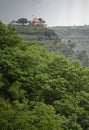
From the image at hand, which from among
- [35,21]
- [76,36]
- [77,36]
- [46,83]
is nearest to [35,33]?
[35,21]

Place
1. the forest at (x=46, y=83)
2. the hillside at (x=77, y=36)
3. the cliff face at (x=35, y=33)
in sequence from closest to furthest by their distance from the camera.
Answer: the forest at (x=46, y=83) → the cliff face at (x=35, y=33) → the hillside at (x=77, y=36)

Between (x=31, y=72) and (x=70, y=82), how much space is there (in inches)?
129

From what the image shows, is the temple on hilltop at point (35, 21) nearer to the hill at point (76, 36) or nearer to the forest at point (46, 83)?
the hill at point (76, 36)

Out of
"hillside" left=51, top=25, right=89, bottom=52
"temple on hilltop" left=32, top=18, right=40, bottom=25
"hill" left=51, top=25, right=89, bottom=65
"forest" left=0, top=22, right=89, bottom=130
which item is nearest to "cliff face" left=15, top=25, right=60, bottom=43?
"temple on hilltop" left=32, top=18, right=40, bottom=25

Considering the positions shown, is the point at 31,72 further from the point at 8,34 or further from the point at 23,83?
the point at 8,34

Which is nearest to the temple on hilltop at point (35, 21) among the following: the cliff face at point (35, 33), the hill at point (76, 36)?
the cliff face at point (35, 33)

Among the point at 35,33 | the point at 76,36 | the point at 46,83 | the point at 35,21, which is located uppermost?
the point at 46,83

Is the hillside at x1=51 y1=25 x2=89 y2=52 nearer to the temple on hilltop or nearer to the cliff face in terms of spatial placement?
the temple on hilltop

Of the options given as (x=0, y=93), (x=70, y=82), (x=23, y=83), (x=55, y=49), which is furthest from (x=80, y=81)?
(x=55, y=49)

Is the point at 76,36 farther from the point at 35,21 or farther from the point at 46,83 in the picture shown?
the point at 46,83

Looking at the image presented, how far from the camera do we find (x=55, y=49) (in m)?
90.4

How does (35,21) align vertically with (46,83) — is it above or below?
below

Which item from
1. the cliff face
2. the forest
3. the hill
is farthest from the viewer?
the hill

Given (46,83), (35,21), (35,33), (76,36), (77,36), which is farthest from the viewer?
(76,36)
